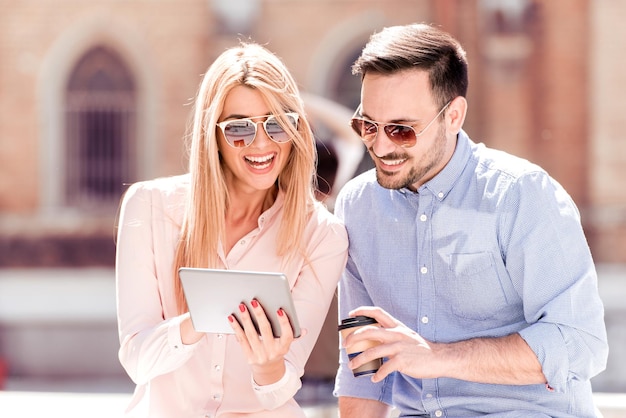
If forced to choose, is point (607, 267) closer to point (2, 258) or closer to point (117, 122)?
point (117, 122)

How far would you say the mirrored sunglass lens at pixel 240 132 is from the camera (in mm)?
2646

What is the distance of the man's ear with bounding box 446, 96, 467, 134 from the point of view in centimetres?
265

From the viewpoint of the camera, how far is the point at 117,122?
41.9ft

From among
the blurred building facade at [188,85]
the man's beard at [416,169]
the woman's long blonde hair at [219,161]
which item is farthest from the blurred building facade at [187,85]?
the man's beard at [416,169]

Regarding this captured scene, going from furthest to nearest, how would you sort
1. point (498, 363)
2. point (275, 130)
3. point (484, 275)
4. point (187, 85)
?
point (187, 85) < point (275, 130) < point (484, 275) < point (498, 363)

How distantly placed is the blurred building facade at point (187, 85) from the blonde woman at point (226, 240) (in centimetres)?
980

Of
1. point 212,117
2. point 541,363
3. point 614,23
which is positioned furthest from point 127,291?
point 614,23

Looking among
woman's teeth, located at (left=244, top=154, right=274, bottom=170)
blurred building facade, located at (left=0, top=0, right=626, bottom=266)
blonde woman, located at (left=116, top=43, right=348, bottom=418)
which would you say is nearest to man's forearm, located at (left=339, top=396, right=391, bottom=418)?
blonde woman, located at (left=116, top=43, right=348, bottom=418)

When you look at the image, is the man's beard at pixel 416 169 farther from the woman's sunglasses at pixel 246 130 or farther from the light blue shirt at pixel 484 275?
the woman's sunglasses at pixel 246 130

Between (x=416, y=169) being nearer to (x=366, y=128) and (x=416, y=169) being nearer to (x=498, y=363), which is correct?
(x=366, y=128)

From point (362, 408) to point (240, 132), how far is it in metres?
0.84

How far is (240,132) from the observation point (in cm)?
265

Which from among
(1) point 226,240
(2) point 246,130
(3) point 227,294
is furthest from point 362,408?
(2) point 246,130

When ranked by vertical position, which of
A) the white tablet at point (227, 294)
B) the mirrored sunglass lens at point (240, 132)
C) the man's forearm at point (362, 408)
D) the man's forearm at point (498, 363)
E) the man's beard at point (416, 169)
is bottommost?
the man's forearm at point (362, 408)
